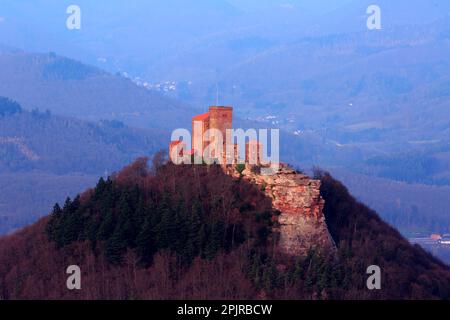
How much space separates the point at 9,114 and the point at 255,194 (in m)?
99.1

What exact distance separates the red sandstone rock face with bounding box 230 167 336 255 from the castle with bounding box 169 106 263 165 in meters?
2.48

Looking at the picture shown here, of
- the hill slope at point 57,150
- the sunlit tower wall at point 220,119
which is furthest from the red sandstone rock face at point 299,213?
the hill slope at point 57,150

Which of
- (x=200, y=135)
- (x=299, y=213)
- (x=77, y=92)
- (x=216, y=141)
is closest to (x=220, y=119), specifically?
(x=216, y=141)

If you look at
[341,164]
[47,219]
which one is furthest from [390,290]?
[341,164]

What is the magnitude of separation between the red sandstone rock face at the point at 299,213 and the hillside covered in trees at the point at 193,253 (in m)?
0.37

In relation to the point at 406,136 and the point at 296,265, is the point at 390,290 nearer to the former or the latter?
the point at 296,265

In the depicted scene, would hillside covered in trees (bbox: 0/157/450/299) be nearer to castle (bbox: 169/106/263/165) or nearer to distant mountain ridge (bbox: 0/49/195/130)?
castle (bbox: 169/106/263/165)

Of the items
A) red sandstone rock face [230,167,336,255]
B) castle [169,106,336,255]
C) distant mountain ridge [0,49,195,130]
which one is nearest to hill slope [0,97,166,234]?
distant mountain ridge [0,49,195,130]

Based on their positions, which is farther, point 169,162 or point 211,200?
point 169,162

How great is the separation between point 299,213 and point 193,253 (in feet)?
11.0

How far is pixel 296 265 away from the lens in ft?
131

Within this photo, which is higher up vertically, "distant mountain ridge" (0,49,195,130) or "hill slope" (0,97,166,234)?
"distant mountain ridge" (0,49,195,130)

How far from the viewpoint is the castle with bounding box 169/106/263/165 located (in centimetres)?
4409
